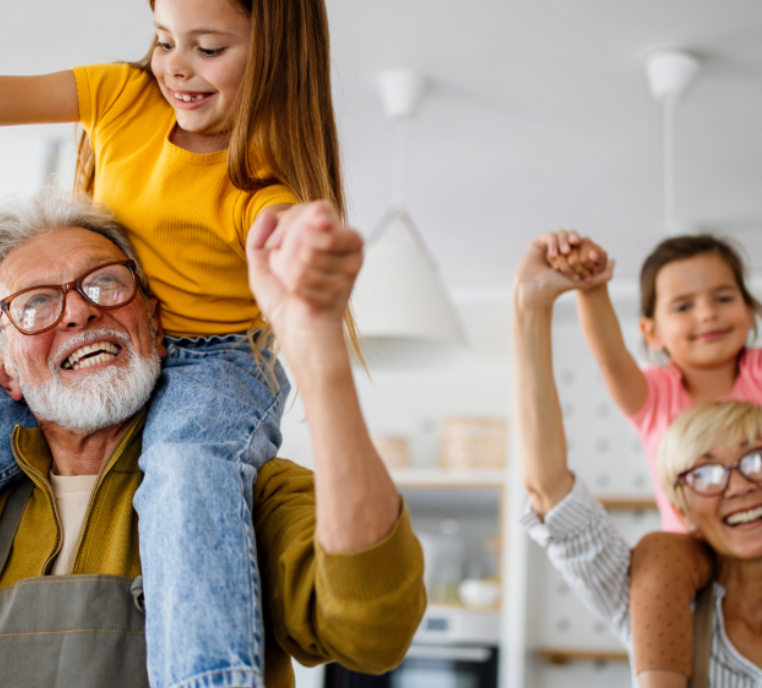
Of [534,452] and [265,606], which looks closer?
[265,606]

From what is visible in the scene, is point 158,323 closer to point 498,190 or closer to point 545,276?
point 545,276

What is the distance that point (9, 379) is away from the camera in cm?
133

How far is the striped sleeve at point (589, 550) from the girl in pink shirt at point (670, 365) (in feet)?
0.15

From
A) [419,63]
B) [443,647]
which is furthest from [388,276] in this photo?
[443,647]

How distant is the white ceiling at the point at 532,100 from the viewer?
7.44 feet

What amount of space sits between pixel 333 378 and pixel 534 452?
82cm

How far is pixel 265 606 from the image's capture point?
1.10 meters

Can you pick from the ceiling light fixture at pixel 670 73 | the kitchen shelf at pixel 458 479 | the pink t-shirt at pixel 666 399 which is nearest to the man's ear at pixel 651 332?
the pink t-shirt at pixel 666 399

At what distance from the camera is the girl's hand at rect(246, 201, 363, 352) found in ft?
2.63

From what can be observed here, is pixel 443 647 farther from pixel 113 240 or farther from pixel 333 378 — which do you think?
pixel 333 378

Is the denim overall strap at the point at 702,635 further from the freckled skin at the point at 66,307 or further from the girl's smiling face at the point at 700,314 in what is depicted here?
the freckled skin at the point at 66,307

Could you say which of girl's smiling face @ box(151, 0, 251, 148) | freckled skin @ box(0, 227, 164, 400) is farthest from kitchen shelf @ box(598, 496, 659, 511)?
girl's smiling face @ box(151, 0, 251, 148)

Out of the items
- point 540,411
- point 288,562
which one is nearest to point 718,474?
point 540,411

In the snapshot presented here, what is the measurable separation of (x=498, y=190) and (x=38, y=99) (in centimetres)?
222
